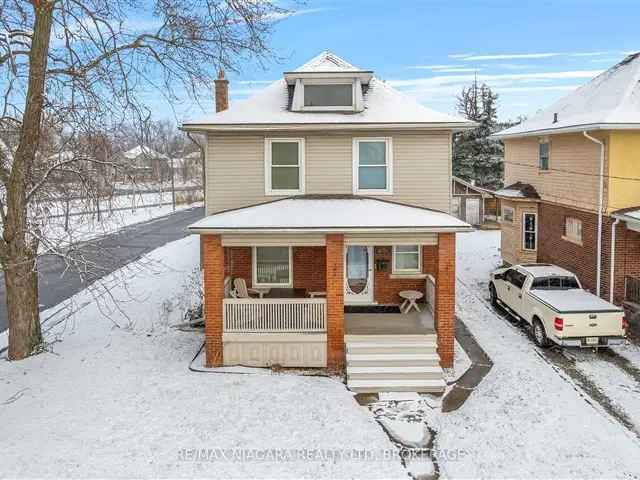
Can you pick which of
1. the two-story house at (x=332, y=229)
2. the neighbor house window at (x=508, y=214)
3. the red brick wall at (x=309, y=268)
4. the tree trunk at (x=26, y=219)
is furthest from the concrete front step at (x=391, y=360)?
the neighbor house window at (x=508, y=214)

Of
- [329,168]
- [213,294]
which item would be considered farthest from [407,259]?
[213,294]

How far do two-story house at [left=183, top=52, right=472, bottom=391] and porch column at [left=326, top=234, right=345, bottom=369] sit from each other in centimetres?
2

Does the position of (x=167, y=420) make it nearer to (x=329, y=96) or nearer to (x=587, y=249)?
(x=329, y=96)

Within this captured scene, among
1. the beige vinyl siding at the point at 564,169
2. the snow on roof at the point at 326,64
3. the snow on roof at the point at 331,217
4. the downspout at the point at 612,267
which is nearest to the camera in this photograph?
the snow on roof at the point at 331,217

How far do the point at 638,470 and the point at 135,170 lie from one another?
39.2ft

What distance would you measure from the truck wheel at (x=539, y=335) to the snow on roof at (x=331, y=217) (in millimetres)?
3689

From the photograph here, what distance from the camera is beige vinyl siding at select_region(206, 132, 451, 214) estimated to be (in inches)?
559

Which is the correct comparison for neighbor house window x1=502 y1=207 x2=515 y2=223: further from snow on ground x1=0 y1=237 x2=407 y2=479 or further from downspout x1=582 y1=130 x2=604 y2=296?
snow on ground x1=0 y1=237 x2=407 y2=479

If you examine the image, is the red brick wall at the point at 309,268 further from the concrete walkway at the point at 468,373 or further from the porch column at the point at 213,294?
the concrete walkway at the point at 468,373

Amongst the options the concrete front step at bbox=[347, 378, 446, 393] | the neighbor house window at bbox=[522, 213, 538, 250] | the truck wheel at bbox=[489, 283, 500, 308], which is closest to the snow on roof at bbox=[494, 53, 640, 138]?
the neighbor house window at bbox=[522, 213, 538, 250]

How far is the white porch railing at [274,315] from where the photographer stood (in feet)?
40.9

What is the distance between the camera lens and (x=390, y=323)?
13.4 m

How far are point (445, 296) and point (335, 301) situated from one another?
98.5 inches

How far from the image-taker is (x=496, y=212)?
1441 inches
